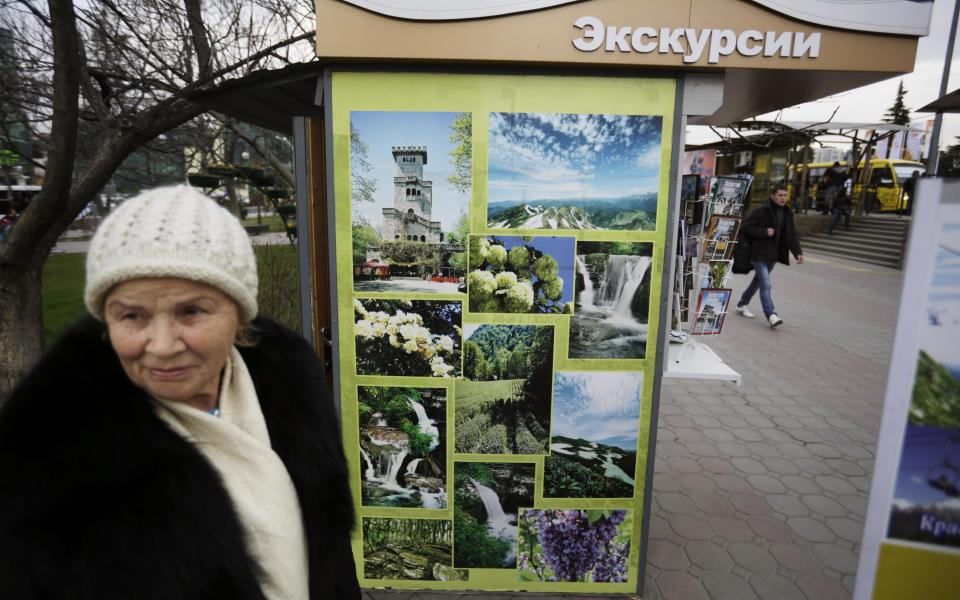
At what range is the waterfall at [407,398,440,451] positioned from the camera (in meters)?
2.60

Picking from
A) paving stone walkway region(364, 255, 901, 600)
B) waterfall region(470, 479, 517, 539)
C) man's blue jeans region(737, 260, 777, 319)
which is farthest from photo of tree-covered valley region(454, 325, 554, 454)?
man's blue jeans region(737, 260, 777, 319)

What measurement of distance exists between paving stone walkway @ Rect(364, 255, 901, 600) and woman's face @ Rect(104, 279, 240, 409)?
2171mm

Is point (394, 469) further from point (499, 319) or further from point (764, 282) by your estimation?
point (764, 282)

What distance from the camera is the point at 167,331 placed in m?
1.13

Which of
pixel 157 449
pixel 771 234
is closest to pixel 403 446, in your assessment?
pixel 157 449

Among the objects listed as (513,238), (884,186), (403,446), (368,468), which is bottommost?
(368,468)

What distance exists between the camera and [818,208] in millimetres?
22688

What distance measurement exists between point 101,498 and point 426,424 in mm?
1686

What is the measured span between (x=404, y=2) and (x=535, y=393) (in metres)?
1.75

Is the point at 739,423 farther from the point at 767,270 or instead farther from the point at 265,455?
the point at 265,455

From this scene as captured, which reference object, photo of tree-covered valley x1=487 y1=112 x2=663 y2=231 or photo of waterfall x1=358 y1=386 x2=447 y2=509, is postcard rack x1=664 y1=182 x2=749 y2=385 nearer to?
photo of tree-covered valley x1=487 y1=112 x2=663 y2=231

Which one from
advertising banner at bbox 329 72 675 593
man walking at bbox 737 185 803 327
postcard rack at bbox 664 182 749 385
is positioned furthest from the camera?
man walking at bbox 737 185 803 327

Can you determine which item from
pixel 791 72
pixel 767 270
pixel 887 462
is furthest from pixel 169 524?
pixel 767 270

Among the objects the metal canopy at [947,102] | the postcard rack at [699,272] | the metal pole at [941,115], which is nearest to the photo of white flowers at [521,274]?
the postcard rack at [699,272]
